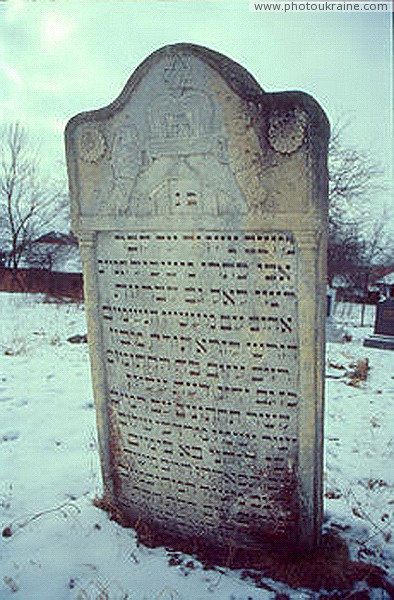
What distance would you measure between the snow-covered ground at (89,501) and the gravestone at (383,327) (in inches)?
144

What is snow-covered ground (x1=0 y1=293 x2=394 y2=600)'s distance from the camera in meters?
2.40

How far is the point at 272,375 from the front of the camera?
2510 millimetres

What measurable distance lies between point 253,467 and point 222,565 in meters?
0.64

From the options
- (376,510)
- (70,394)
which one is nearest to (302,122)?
(376,510)

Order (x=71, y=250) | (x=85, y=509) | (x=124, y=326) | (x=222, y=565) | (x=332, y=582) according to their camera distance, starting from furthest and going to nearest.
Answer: (x=71, y=250)
(x=85, y=509)
(x=124, y=326)
(x=222, y=565)
(x=332, y=582)

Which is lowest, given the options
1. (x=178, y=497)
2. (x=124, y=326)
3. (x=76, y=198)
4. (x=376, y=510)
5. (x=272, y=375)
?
(x=376, y=510)

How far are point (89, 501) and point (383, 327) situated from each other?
361 inches

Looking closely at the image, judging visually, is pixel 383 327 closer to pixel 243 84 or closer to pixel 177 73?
pixel 243 84

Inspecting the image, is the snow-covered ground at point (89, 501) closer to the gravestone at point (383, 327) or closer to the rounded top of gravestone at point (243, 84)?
the rounded top of gravestone at point (243, 84)

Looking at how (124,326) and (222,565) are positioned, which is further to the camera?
(124,326)

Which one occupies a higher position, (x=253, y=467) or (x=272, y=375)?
(x=272, y=375)

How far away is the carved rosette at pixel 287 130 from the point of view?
213 centimetres

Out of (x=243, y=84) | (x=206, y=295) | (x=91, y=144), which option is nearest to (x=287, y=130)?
(x=243, y=84)

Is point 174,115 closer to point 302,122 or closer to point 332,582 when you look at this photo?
point 302,122
